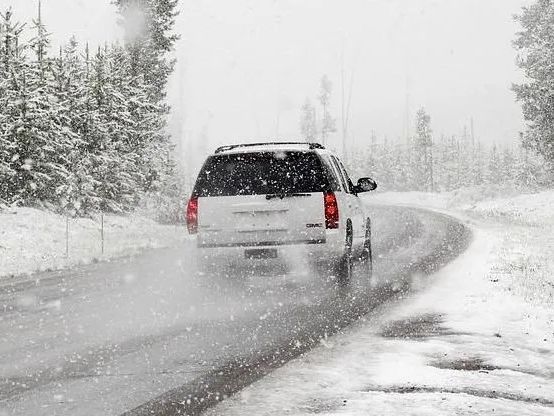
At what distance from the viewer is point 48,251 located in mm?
18438

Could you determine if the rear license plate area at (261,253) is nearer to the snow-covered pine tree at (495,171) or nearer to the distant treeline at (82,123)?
the distant treeline at (82,123)

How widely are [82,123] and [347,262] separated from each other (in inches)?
752

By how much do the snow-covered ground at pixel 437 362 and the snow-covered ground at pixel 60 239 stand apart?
830 cm

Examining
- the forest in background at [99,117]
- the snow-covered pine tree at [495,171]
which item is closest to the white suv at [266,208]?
the forest in background at [99,117]

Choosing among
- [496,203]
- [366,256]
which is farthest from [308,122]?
[366,256]

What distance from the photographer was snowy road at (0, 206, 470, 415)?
5.30 meters

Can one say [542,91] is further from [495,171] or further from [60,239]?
[495,171]

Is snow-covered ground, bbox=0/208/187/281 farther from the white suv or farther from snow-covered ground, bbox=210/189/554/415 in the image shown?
snow-covered ground, bbox=210/189/554/415

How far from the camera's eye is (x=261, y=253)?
10.1 meters

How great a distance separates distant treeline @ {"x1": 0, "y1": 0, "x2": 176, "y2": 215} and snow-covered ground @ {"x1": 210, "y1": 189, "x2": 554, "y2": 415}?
15.4 m

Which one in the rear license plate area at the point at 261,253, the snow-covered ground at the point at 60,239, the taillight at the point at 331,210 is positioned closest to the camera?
the rear license plate area at the point at 261,253

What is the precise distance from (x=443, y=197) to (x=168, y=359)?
59975 millimetres

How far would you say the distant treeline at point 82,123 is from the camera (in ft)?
76.0

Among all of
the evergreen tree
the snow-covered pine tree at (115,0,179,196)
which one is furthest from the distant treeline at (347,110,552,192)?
the snow-covered pine tree at (115,0,179,196)
